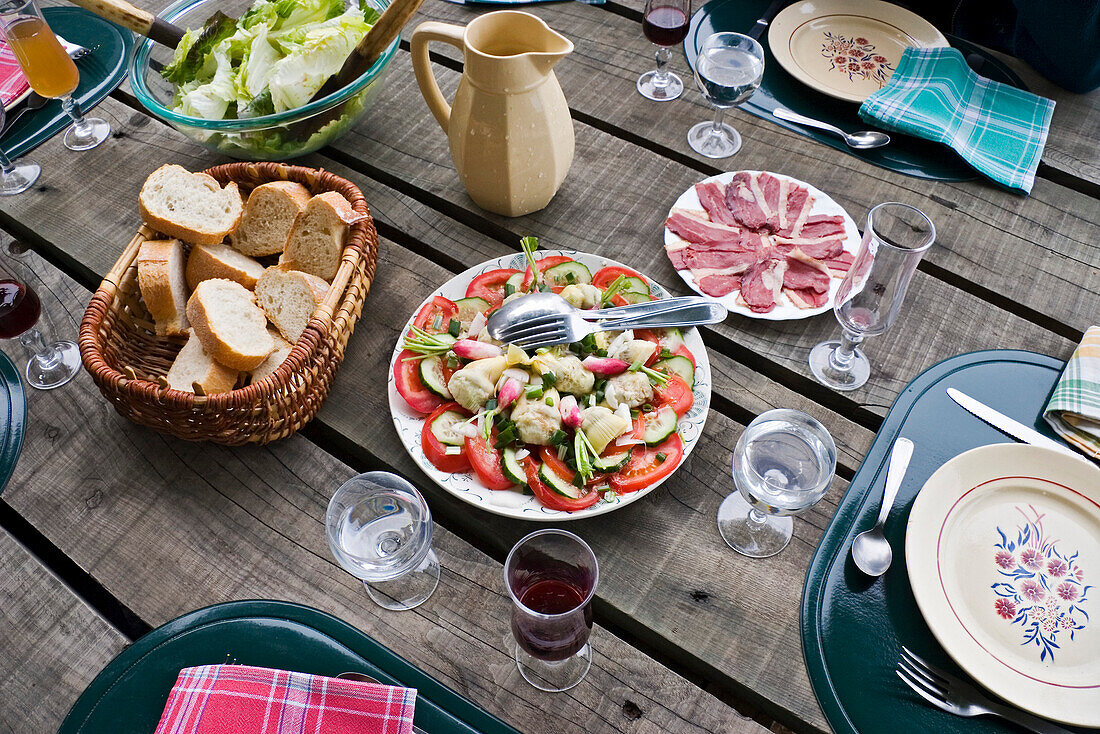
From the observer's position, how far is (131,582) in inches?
42.7

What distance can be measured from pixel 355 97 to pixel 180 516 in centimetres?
89

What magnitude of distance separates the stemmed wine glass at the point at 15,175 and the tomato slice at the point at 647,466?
1.41m

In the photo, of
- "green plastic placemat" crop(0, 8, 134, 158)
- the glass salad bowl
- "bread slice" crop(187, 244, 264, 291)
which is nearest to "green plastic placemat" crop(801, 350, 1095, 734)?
"bread slice" crop(187, 244, 264, 291)

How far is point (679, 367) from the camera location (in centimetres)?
120

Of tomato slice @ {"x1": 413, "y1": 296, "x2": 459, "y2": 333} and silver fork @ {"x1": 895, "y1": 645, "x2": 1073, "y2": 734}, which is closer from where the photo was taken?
silver fork @ {"x1": 895, "y1": 645, "x2": 1073, "y2": 734}

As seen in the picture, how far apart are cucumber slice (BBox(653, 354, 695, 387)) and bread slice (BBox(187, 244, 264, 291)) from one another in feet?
2.27

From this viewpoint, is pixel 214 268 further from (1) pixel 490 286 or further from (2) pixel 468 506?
(2) pixel 468 506

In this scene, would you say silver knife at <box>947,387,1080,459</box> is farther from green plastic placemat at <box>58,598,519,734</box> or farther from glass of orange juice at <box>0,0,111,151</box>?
glass of orange juice at <box>0,0,111,151</box>

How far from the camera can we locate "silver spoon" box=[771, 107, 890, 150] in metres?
1.58

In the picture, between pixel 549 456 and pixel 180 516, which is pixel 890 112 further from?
pixel 180 516

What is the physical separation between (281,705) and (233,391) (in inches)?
16.8

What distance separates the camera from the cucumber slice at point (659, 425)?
1.11 m

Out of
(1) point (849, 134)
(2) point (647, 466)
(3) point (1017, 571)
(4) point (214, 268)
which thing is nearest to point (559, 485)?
(2) point (647, 466)

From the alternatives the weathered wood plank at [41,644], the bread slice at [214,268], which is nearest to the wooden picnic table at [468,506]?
the weathered wood plank at [41,644]
